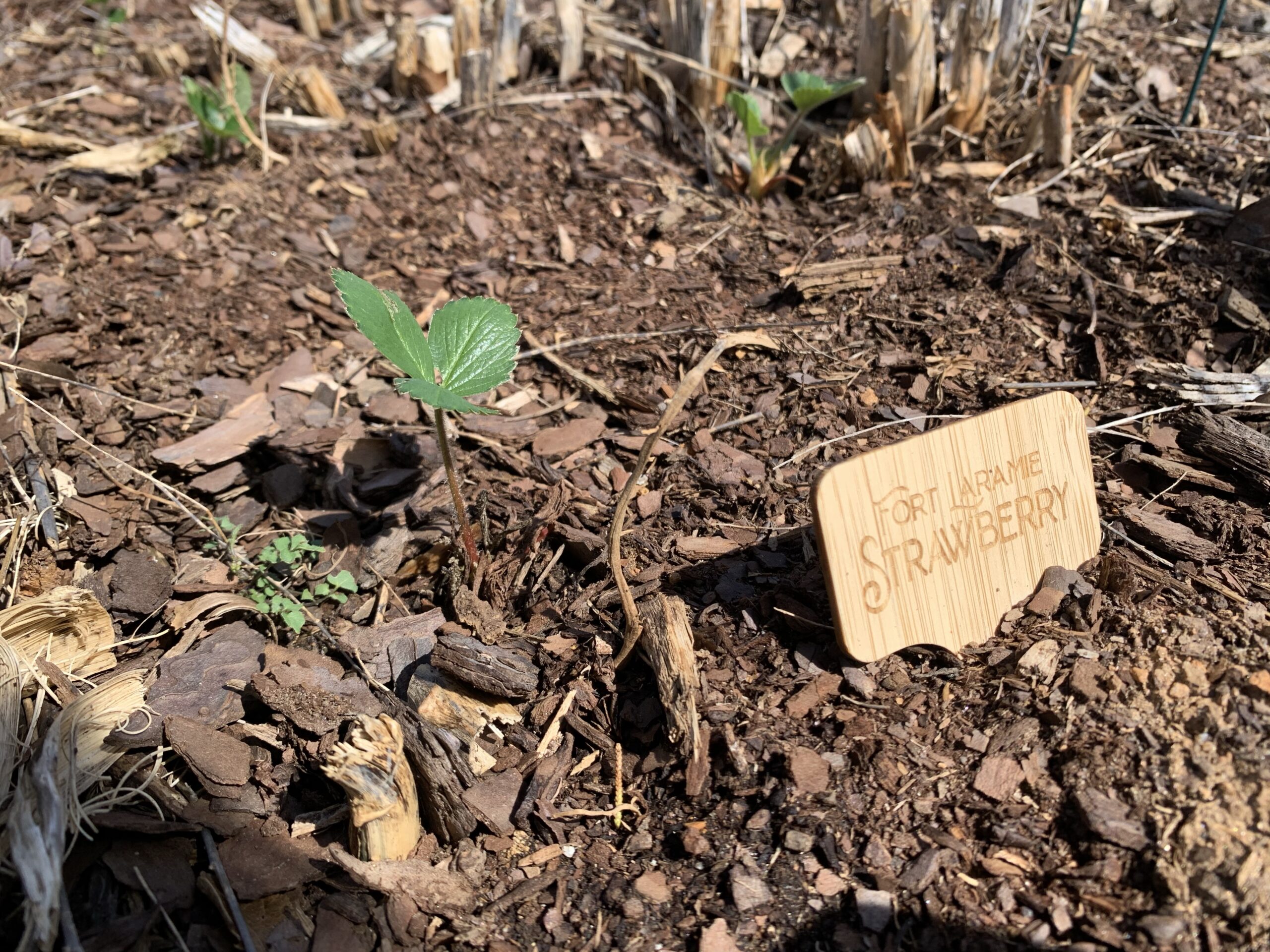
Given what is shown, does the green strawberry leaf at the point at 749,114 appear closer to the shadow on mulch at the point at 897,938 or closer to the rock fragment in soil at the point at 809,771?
the rock fragment in soil at the point at 809,771

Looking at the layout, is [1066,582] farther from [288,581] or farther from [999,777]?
[288,581]

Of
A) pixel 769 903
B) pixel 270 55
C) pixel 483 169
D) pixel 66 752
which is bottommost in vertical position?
pixel 769 903

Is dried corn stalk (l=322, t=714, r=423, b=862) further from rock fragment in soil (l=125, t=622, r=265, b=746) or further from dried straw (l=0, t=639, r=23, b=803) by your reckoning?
dried straw (l=0, t=639, r=23, b=803)

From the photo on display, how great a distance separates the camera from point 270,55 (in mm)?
Result: 3850

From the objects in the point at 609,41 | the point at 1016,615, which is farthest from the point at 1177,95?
the point at 1016,615

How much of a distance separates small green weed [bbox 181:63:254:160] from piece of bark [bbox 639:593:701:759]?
243 cm

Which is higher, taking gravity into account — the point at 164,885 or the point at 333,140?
the point at 333,140

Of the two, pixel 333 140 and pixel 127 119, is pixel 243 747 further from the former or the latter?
pixel 127 119

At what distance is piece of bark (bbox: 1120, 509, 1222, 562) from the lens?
6.07 ft

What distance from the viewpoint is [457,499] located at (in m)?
1.94

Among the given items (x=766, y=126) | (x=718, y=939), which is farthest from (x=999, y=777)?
(x=766, y=126)

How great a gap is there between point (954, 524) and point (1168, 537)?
0.52m

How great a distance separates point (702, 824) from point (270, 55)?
A: 363cm

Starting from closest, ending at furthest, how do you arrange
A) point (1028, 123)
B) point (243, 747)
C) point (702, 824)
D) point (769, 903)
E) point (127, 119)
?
point (769, 903)
point (702, 824)
point (243, 747)
point (1028, 123)
point (127, 119)
